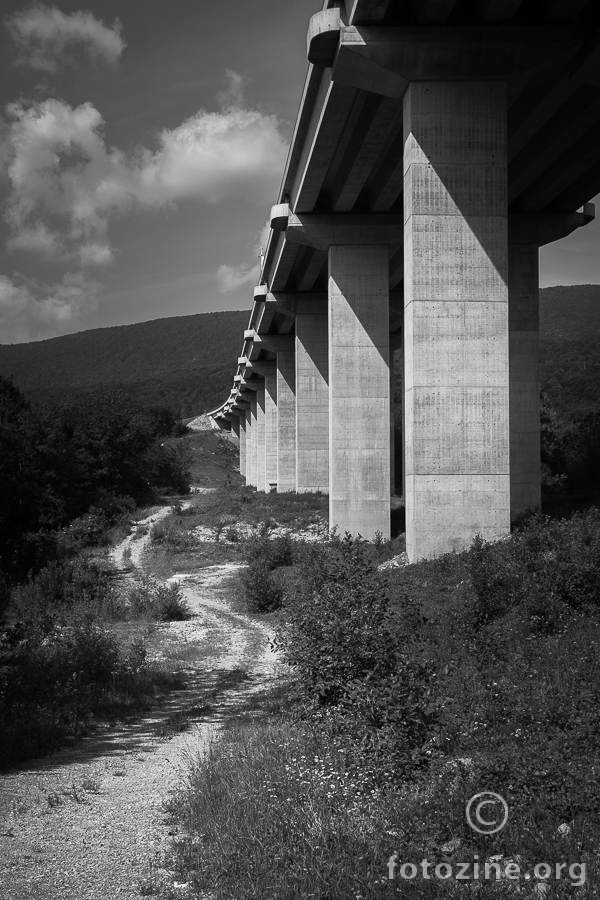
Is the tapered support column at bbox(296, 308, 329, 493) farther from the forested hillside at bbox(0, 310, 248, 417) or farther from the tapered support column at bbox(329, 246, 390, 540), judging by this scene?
the forested hillside at bbox(0, 310, 248, 417)

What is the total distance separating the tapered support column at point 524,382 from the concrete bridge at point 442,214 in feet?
0.20

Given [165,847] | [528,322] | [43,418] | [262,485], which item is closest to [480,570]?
[165,847]

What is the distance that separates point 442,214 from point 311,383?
78.9ft

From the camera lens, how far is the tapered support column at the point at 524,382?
89.2ft

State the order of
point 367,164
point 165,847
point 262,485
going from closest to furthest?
point 165,847, point 367,164, point 262,485

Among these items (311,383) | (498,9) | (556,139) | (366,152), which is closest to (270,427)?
(311,383)

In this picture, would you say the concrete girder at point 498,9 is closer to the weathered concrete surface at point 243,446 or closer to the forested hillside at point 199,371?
the forested hillside at point 199,371

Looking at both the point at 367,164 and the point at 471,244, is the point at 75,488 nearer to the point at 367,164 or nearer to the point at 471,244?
the point at 367,164

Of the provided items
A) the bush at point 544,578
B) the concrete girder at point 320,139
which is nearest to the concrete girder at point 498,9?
the concrete girder at point 320,139

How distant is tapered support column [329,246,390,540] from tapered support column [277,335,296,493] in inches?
859

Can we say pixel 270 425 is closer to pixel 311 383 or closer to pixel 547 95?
pixel 311 383

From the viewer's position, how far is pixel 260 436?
2753 inches

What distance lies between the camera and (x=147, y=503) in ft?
153

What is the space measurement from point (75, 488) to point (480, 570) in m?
28.7
